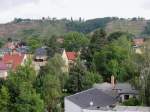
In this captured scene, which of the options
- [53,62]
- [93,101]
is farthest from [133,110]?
[53,62]

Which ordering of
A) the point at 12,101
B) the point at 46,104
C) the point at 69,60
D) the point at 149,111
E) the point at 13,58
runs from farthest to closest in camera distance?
the point at 69,60 < the point at 13,58 < the point at 46,104 < the point at 12,101 < the point at 149,111

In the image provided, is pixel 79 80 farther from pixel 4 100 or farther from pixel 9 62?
pixel 9 62

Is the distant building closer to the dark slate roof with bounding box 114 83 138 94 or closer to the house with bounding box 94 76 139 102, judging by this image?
the house with bounding box 94 76 139 102

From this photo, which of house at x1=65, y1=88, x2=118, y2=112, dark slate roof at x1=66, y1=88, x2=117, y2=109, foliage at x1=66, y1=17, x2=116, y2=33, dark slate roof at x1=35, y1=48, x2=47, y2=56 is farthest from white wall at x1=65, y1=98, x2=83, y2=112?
foliage at x1=66, y1=17, x2=116, y2=33

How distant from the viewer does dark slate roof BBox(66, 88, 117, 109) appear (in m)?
44.2

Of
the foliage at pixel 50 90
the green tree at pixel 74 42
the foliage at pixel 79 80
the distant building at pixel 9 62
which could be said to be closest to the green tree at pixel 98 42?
the distant building at pixel 9 62

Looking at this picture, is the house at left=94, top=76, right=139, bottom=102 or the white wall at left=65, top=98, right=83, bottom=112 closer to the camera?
the white wall at left=65, top=98, right=83, bottom=112

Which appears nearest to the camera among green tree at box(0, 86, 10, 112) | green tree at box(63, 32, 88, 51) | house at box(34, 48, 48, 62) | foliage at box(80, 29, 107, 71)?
green tree at box(0, 86, 10, 112)

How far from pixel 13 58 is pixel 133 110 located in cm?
3784

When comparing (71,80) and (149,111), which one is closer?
(149,111)

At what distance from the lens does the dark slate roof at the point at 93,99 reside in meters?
44.2

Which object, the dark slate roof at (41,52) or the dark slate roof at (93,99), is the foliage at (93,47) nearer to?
the dark slate roof at (41,52)

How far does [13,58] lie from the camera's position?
75875 millimetres

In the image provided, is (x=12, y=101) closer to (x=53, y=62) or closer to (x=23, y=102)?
(x=23, y=102)
